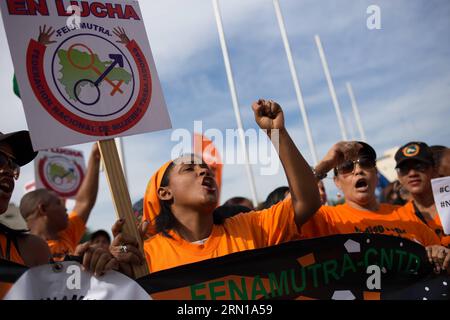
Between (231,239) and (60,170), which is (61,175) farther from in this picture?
(231,239)

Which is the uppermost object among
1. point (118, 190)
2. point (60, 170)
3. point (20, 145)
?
point (60, 170)

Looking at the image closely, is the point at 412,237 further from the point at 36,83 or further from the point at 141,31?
the point at 36,83

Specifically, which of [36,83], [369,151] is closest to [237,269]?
[36,83]

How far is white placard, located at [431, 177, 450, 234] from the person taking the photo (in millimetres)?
2484

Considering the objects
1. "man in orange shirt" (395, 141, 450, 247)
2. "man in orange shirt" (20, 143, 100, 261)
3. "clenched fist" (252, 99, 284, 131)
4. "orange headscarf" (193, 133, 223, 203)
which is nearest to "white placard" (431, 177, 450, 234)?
"man in orange shirt" (395, 141, 450, 247)


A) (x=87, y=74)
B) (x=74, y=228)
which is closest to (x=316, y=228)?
(x=87, y=74)

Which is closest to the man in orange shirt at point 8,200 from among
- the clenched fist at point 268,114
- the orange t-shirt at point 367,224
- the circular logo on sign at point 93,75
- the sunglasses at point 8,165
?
the sunglasses at point 8,165

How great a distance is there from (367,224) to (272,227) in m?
0.72

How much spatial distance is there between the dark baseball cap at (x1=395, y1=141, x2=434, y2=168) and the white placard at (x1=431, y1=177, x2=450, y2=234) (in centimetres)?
83

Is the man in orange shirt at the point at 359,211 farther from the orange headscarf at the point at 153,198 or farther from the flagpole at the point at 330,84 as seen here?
the flagpole at the point at 330,84

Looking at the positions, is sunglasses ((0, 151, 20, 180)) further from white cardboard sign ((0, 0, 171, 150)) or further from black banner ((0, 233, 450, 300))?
black banner ((0, 233, 450, 300))

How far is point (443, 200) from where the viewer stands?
250cm

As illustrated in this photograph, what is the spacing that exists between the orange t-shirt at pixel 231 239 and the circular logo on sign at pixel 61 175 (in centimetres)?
334

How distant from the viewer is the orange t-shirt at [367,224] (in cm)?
237
